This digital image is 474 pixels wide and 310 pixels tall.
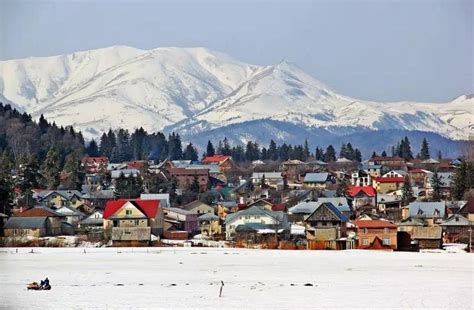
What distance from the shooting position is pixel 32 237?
1695 inches

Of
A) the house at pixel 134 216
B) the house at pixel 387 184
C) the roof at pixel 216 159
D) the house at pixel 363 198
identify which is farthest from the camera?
the roof at pixel 216 159

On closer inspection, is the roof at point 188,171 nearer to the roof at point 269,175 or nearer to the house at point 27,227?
the roof at point 269,175

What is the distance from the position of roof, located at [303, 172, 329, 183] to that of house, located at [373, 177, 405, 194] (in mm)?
3978

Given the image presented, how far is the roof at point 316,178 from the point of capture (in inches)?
3071

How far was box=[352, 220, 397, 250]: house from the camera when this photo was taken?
3947cm

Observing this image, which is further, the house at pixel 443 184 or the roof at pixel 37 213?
the house at pixel 443 184

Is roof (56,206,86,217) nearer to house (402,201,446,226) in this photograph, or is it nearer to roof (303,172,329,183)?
house (402,201,446,226)

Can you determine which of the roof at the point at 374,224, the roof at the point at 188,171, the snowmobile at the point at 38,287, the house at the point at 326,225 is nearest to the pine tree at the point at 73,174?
the roof at the point at 188,171

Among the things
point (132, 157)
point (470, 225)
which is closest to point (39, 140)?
point (132, 157)

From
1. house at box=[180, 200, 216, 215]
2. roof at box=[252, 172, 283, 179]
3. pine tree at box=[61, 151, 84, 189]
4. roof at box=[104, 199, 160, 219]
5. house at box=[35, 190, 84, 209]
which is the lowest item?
roof at box=[104, 199, 160, 219]

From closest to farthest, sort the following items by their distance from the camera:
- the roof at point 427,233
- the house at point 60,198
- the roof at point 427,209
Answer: the roof at point 427,233 → the roof at point 427,209 → the house at point 60,198

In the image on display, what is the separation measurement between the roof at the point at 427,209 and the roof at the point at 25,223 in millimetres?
18602

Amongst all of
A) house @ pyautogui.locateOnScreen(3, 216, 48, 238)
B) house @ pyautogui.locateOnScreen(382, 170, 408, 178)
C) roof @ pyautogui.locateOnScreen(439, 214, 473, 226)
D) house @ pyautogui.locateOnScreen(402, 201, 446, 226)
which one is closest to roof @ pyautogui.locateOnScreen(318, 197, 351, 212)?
house @ pyautogui.locateOnScreen(402, 201, 446, 226)

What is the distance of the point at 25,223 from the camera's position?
4459 centimetres
